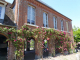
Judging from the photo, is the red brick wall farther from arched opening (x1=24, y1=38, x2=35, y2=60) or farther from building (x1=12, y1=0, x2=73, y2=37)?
arched opening (x1=24, y1=38, x2=35, y2=60)

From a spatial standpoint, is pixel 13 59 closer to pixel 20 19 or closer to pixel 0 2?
pixel 20 19

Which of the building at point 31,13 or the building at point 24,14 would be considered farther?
A: the building at point 31,13

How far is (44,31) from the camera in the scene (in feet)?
25.5

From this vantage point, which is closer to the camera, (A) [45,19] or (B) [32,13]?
(B) [32,13]

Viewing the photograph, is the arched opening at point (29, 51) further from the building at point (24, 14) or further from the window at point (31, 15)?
the window at point (31, 15)

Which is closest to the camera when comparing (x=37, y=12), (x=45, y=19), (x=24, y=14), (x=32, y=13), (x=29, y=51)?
(x=24, y=14)

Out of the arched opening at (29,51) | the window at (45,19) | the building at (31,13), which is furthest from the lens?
the window at (45,19)

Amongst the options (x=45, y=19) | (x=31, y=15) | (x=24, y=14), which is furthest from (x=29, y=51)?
(x=24, y=14)

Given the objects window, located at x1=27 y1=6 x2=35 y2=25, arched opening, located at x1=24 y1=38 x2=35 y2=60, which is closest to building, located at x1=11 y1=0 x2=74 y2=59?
window, located at x1=27 y1=6 x2=35 y2=25

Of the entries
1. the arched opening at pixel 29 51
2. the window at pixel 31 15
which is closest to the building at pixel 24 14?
the window at pixel 31 15

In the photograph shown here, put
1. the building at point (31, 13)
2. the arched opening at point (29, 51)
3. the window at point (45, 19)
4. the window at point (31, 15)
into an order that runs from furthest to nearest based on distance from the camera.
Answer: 1. the window at point (45, 19)
2. the arched opening at point (29, 51)
3. the window at point (31, 15)
4. the building at point (31, 13)

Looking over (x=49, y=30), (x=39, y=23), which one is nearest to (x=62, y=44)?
(x=49, y=30)

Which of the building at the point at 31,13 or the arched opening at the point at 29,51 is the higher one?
the building at the point at 31,13

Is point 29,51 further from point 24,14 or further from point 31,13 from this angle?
point 24,14
